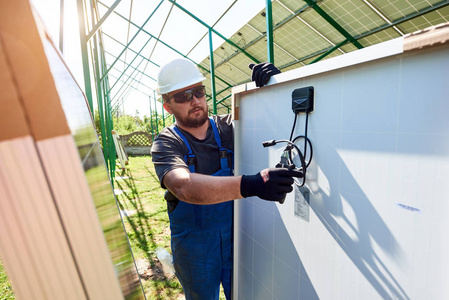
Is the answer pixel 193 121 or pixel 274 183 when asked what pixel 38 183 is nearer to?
pixel 274 183

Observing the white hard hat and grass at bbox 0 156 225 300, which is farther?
grass at bbox 0 156 225 300

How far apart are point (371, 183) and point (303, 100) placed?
39 cm

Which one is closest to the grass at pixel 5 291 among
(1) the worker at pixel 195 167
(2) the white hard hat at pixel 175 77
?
(1) the worker at pixel 195 167

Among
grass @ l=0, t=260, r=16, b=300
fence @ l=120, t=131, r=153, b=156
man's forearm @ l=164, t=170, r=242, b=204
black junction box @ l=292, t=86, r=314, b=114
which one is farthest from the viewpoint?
fence @ l=120, t=131, r=153, b=156

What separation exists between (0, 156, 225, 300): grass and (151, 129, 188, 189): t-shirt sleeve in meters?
1.57

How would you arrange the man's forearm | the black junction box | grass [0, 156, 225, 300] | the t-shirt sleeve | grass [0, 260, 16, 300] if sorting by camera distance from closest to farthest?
the black junction box, the man's forearm, the t-shirt sleeve, grass [0, 260, 16, 300], grass [0, 156, 225, 300]

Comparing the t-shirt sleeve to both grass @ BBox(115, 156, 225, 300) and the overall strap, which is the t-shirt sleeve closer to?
the overall strap

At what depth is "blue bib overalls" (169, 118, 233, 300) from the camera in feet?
5.39

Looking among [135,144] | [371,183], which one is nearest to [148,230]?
[371,183]

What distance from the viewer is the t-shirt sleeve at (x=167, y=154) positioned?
1396mm

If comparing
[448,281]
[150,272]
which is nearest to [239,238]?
[448,281]

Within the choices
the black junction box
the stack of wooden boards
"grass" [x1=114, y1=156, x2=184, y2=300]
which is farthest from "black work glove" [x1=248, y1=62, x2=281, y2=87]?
"grass" [x1=114, y1=156, x2=184, y2=300]

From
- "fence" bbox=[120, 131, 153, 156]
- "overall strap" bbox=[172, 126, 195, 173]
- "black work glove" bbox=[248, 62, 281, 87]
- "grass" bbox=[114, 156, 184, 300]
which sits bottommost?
"grass" bbox=[114, 156, 184, 300]

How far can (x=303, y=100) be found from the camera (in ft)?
3.11
